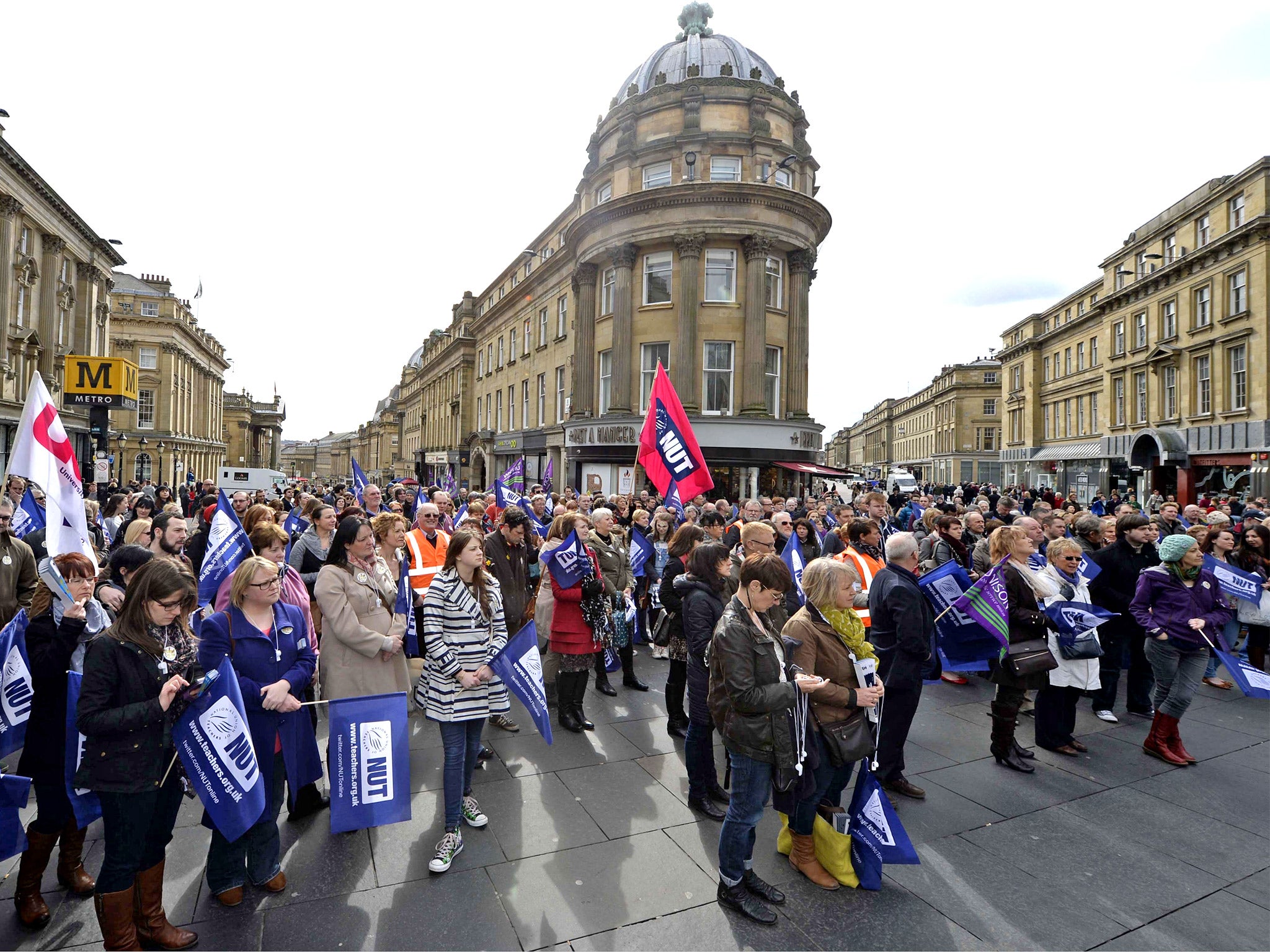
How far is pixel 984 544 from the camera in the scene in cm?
691

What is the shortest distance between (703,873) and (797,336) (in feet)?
80.2

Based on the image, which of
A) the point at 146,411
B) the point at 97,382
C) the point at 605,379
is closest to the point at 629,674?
the point at 605,379

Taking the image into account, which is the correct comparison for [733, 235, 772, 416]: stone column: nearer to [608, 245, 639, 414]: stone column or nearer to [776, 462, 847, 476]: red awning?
[776, 462, 847, 476]: red awning

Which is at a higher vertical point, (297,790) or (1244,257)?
(1244,257)

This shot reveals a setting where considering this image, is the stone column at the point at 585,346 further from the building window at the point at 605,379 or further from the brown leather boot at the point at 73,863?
the brown leather boot at the point at 73,863

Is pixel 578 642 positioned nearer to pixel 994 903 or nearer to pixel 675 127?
pixel 994 903

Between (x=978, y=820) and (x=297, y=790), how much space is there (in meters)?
4.41

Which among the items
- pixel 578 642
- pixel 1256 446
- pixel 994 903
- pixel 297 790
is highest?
pixel 1256 446

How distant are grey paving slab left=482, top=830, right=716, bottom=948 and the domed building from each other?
69.2 ft

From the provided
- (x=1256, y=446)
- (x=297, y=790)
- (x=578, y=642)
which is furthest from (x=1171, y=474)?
(x=297, y=790)

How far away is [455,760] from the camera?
4.00m

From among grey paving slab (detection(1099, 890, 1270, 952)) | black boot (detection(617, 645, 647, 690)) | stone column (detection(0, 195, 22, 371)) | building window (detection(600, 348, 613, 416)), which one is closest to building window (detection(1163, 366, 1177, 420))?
building window (detection(600, 348, 613, 416))

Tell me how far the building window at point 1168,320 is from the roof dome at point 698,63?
25972 millimetres

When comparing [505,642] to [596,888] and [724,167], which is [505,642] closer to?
[596,888]
